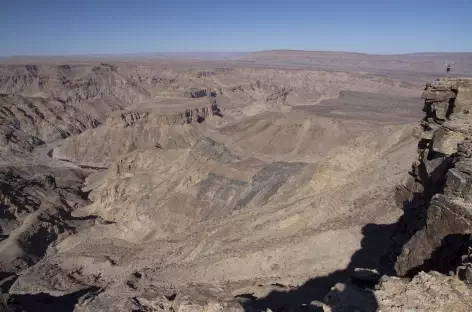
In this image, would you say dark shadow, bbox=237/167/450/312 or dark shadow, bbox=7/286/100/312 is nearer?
dark shadow, bbox=237/167/450/312

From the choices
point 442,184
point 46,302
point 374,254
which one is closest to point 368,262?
point 374,254

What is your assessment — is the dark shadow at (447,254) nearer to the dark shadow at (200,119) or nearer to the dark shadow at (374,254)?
the dark shadow at (374,254)

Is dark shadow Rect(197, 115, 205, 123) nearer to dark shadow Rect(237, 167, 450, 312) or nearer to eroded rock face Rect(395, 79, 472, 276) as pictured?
dark shadow Rect(237, 167, 450, 312)

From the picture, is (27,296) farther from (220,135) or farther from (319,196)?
(220,135)

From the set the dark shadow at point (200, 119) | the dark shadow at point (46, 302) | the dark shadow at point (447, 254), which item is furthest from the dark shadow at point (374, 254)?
the dark shadow at point (200, 119)

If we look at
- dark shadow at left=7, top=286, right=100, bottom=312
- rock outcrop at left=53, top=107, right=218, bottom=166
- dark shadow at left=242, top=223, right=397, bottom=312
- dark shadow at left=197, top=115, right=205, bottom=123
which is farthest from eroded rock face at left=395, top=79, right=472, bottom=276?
dark shadow at left=197, top=115, right=205, bottom=123
